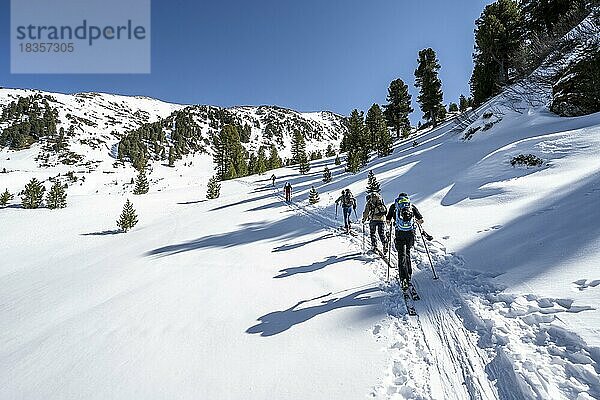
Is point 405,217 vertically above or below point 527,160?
below

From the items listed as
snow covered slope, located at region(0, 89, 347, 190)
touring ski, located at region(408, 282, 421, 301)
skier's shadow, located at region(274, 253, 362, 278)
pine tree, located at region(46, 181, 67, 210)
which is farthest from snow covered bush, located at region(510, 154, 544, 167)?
snow covered slope, located at region(0, 89, 347, 190)

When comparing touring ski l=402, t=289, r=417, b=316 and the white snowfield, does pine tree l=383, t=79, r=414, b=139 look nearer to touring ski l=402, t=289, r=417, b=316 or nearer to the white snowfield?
the white snowfield

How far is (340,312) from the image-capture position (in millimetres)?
5270

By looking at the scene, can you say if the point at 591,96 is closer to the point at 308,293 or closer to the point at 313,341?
the point at 308,293

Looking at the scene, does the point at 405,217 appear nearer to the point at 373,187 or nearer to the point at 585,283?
the point at 585,283

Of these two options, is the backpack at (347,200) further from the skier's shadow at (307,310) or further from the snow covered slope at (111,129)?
the snow covered slope at (111,129)

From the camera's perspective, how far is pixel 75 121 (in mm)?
120750

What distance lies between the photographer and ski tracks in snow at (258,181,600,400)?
126 inches

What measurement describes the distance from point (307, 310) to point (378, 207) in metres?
4.20

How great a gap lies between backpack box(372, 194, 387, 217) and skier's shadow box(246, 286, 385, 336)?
2783 mm

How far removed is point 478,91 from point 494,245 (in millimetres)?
36196

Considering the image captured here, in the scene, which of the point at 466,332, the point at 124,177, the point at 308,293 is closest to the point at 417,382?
the point at 466,332

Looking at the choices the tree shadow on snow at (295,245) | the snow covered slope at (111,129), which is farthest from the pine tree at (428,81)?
the snow covered slope at (111,129)

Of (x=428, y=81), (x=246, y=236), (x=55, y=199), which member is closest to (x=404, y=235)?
(x=246, y=236)
